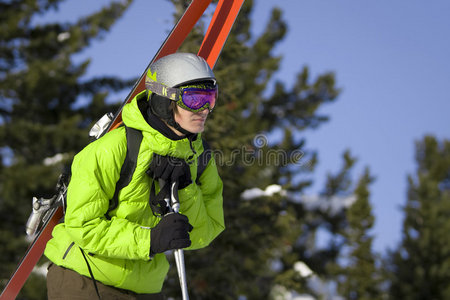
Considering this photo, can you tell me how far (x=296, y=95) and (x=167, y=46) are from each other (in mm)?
16346

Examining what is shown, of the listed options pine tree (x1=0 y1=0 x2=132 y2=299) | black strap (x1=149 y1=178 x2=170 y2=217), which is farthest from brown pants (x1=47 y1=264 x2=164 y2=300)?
pine tree (x1=0 y1=0 x2=132 y2=299)

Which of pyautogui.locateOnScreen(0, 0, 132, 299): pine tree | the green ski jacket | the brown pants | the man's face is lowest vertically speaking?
pyautogui.locateOnScreen(0, 0, 132, 299): pine tree

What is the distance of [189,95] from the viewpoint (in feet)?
9.62

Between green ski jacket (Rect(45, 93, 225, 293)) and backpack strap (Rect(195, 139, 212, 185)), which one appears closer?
green ski jacket (Rect(45, 93, 225, 293))

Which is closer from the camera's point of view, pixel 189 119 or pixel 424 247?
pixel 189 119

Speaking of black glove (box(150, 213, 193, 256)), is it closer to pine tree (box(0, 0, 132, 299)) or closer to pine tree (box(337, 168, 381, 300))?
pine tree (box(0, 0, 132, 299))

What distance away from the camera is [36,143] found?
1525cm

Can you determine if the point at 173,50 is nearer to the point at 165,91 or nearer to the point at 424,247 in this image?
the point at 165,91

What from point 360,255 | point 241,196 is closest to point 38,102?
point 241,196

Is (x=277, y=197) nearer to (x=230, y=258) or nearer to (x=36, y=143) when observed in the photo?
(x=230, y=258)

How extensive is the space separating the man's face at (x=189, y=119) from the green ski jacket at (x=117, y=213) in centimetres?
8

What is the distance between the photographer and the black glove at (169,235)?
2639 millimetres

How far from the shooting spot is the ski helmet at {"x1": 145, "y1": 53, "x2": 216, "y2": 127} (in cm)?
294

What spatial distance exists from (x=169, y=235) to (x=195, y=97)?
786 millimetres
